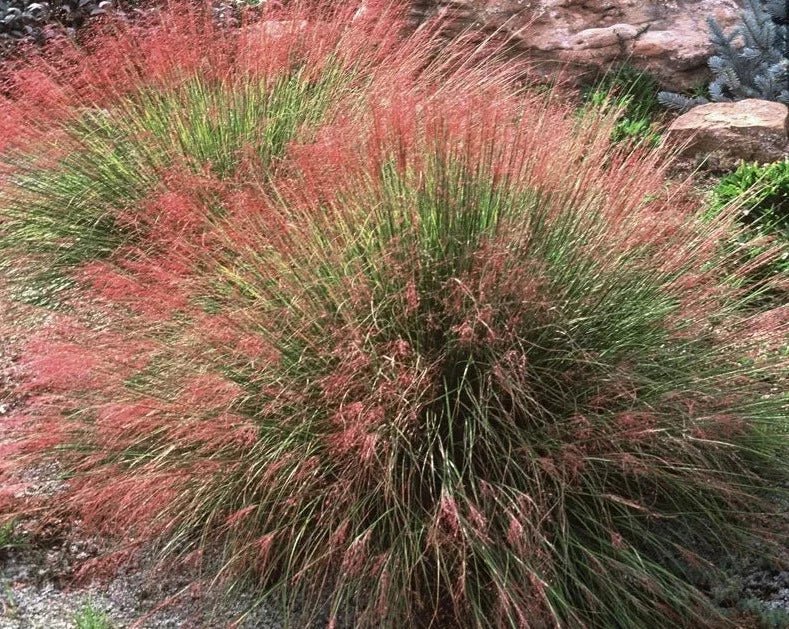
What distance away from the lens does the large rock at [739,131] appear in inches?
210

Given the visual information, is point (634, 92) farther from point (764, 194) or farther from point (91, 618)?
point (91, 618)

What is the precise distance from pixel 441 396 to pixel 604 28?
427 cm

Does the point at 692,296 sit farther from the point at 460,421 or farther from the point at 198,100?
the point at 198,100

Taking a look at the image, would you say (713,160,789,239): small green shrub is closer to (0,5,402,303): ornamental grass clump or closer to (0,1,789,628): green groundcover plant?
(0,1,789,628): green groundcover plant

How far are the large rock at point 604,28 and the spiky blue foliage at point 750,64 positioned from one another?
0.71 ft

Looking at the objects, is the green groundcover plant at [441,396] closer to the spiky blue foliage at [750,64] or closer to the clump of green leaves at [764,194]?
the clump of green leaves at [764,194]

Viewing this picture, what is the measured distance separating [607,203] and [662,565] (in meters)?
1.21

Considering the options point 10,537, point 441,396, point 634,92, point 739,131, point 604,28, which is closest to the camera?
point 441,396

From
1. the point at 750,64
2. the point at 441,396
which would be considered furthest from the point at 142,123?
the point at 750,64

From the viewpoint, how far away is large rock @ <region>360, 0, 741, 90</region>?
6.35 m

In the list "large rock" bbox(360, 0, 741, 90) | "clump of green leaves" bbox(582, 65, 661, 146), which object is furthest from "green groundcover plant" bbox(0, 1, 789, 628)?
"large rock" bbox(360, 0, 741, 90)

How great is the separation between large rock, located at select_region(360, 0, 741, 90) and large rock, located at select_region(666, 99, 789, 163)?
2.75 feet

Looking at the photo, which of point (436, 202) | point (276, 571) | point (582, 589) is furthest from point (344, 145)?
point (582, 589)

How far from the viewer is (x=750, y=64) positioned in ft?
19.7
